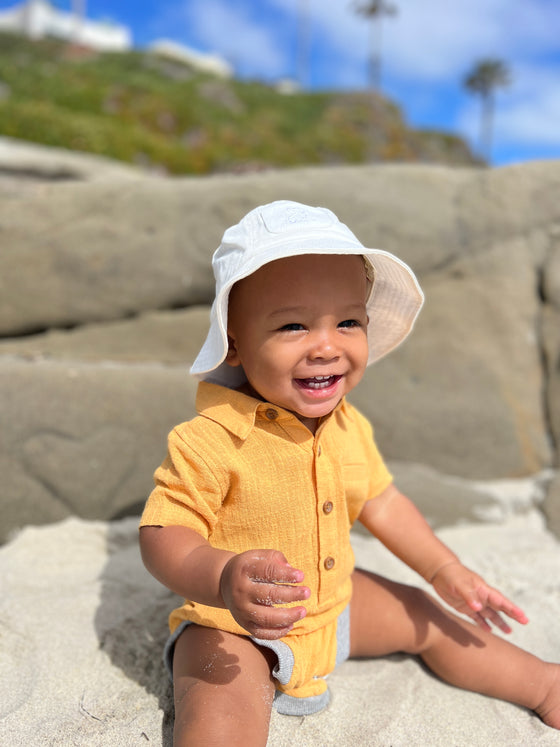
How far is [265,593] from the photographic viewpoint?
3.96 ft

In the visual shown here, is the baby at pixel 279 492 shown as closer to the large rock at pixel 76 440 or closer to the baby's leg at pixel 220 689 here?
the baby's leg at pixel 220 689

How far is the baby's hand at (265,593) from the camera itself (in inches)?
47.4

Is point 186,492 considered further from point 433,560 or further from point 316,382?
point 433,560

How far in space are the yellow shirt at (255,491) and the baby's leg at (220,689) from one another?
0.05m

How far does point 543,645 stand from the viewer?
2.00 metres

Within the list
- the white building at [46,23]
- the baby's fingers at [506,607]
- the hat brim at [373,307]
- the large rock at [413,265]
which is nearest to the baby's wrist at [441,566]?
the baby's fingers at [506,607]

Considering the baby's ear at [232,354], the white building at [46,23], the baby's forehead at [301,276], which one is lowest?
the baby's ear at [232,354]

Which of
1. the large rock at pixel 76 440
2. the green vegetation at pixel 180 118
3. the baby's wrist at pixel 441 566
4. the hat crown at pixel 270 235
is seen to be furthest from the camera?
the green vegetation at pixel 180 118

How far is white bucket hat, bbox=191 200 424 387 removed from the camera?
4.75 ft

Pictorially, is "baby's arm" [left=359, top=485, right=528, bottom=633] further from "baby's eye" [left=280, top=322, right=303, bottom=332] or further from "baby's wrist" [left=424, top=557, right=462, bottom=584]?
"baby's eye" [left=280, top=322, right=303, bottom=332]

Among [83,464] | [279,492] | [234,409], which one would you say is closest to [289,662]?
[279,492]

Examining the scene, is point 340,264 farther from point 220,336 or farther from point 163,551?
point 163,551

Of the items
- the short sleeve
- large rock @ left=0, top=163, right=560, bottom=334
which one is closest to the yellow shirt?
the short sleeve

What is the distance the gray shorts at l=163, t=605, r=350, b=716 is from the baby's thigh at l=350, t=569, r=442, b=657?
0.06m
